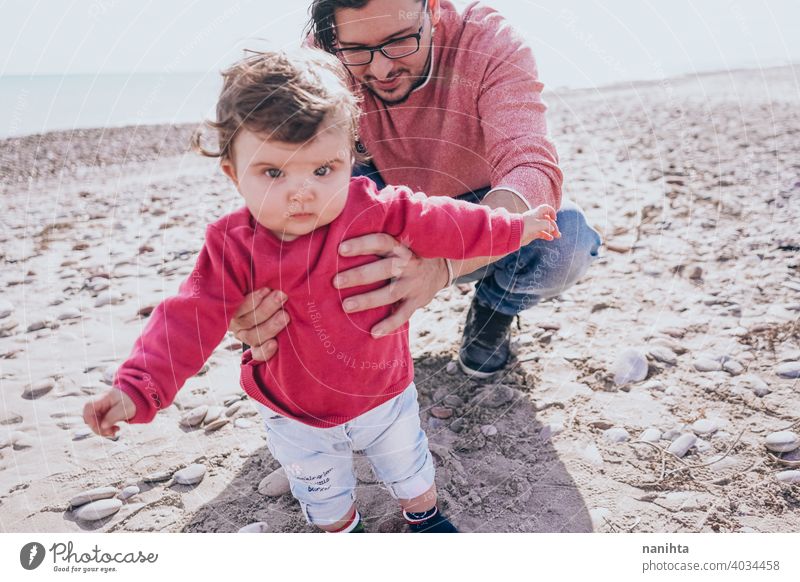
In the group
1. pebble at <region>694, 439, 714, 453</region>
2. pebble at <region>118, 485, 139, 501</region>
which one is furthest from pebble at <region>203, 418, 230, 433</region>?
pebble at <region>694, 439, 714, 453</region>

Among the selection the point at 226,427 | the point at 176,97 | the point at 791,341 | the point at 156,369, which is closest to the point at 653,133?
the point at 791,341

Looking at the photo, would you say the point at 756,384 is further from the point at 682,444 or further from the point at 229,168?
the point at 229,168

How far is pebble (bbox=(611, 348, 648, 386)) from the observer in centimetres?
265

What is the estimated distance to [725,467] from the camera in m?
2.16

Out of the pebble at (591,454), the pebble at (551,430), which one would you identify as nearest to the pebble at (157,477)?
the pebble at (551,430)

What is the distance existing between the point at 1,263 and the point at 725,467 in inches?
178

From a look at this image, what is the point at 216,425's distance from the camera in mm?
2619

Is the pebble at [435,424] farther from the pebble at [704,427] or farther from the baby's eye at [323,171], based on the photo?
the baby's eye at [323,171]

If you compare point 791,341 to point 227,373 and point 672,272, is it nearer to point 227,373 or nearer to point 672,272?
point 672,272

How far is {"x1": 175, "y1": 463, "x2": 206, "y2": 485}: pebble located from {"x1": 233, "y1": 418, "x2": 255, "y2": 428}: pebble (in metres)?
0.28

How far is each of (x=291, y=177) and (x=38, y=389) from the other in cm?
201

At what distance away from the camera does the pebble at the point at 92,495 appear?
7.34 feet

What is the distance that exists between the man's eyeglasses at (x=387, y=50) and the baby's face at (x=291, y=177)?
789mm

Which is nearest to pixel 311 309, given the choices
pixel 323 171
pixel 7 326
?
pixel 323 171
